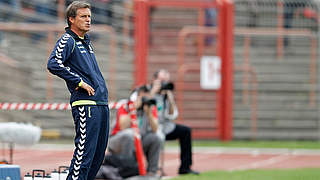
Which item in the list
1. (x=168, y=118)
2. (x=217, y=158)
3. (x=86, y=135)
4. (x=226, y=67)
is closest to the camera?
(x=86, y=135)

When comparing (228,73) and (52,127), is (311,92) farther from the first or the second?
(52,127)

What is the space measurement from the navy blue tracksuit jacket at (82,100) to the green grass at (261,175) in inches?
176

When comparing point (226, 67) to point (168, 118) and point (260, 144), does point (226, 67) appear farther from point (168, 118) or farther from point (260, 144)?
point (168, 118)

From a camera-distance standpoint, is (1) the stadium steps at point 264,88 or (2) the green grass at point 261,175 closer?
(2) the green grass at point 261,175

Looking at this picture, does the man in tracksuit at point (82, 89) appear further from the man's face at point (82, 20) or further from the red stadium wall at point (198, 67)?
the red stadium wall at point (198, 67)

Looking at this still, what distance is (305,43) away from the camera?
21.7 m

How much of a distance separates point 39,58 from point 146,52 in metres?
2.51

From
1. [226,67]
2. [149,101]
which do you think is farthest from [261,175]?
[226,67]

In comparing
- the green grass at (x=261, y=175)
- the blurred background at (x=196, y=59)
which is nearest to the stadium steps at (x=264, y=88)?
the blurred background at (x=196, y=59)

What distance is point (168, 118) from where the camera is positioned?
12.9 meters

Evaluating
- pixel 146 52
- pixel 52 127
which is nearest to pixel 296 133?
pixel 146 52

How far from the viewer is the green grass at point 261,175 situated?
456 inches

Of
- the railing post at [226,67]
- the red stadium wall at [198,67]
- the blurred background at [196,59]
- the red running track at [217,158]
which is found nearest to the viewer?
the red running track at [217,158]

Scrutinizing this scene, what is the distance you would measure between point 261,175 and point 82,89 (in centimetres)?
543
